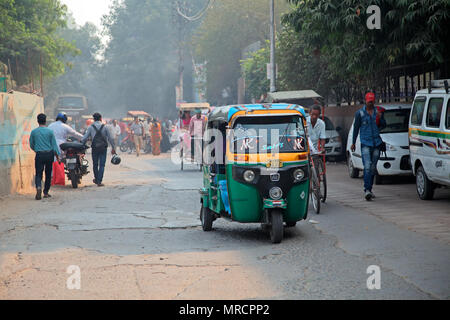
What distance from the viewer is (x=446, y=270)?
6.60 metres

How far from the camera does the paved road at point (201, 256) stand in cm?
604

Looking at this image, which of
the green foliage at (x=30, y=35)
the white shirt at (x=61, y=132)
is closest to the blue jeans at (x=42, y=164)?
the white shirt at (x=61, y=132)

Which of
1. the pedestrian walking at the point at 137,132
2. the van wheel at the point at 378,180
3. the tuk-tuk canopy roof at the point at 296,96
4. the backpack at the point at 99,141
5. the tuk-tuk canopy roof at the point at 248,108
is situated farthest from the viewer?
the pedestrian walking at the point at 137,132

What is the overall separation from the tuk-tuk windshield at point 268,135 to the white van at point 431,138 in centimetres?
362

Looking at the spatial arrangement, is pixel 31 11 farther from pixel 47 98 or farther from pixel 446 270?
pixel 47 98

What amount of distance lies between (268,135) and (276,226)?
1161mm

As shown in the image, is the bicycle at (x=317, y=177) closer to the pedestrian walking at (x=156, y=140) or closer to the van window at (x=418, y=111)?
the van window at (x=418, y=111)

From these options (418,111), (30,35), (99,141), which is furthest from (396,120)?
(30,35)

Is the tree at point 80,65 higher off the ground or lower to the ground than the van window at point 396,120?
higher

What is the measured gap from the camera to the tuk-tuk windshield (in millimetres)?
8562

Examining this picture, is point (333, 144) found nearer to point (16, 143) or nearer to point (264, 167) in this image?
point (16, 143)

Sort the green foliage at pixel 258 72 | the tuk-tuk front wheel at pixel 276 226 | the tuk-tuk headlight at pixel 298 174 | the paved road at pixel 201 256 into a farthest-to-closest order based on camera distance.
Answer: the green foliage at pixel 258 72
the tuk-tuk headlight at pixel 298 174
the tuk-tuk front wheel at pixel 276 226
the paved road at pixel 201 256

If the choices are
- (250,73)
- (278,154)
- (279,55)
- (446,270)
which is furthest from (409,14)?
(250,73)

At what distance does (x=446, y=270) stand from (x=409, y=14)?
7.30m
